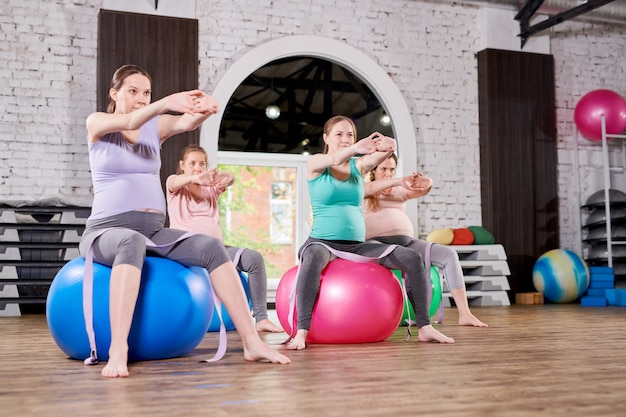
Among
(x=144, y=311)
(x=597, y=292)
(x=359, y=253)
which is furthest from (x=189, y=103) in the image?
(x=597, y=292)

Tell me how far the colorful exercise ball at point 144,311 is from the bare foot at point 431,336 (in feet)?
3.83

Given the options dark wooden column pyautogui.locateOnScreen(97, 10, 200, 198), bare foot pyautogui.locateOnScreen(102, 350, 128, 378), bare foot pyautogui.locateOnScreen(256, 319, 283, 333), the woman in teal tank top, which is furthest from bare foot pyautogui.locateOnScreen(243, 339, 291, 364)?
dark wooden column pyautogui.locateOnScreen(97, 10, 200, 198)

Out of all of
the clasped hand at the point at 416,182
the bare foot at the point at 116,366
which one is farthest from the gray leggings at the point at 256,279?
the bare foot at the point at 116,366

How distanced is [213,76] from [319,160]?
3912 millimetres

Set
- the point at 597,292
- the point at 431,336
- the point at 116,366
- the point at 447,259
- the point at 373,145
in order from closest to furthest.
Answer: the point at 116,366
the point at 373,145
the point at 431,336
the point at 447,259
the point at 597,292

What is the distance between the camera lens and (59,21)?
659 cm

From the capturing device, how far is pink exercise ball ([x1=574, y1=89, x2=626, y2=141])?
7633mm

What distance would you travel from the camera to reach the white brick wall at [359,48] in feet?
21.2

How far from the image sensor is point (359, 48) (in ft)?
24.7

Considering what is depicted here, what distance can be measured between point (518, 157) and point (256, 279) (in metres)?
4.62

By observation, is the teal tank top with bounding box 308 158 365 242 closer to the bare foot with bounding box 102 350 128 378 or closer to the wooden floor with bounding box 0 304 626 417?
the wooden floor with bounding box 0 304 626 417

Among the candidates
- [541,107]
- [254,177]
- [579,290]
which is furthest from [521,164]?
[254,177]

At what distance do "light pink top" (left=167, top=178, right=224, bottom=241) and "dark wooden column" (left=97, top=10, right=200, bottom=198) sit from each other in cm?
245

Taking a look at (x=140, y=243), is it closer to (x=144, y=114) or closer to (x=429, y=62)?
(x=144, y=114)
